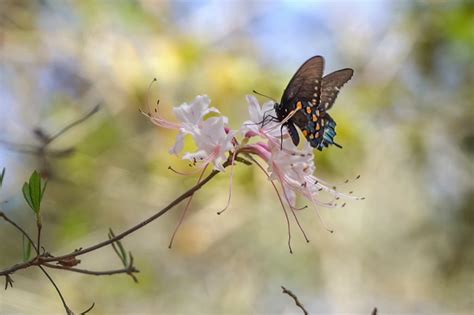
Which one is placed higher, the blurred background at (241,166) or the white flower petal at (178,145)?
the blurred background at (241,166)

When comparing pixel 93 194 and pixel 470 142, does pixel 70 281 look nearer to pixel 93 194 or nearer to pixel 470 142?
pixel 93 194

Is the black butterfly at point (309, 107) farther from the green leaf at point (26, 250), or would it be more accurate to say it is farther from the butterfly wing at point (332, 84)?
the green leaf at point (26, 250)

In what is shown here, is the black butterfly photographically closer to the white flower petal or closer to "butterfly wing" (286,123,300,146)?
"butterfly wing" (286,123,300,146)

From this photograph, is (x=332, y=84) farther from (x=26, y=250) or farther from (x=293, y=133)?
(x=26, y=250)

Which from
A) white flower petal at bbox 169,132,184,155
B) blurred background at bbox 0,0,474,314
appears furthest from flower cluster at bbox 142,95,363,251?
blurred background at bbox 0,0,474,314

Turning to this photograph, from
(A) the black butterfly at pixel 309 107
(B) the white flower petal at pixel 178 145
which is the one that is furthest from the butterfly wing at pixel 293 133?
(B) the white flower petal at pixel 178 145

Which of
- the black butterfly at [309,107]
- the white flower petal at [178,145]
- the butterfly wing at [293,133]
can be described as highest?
the black butterfly at [309,107]
